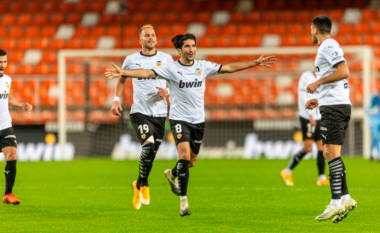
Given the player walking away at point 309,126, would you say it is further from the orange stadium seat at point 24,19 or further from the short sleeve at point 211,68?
the orange stadium seat at point 24,19

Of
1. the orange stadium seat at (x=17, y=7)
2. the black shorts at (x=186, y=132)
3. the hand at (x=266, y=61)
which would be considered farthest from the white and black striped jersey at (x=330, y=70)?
the orange stadium seat at (x=17, y=7)

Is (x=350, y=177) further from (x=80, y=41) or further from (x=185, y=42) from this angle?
(x=80, y=41)

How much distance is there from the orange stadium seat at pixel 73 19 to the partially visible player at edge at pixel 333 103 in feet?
64.8

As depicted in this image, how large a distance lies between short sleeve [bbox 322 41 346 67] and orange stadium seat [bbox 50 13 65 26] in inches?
799

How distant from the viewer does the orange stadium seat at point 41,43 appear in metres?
24.2

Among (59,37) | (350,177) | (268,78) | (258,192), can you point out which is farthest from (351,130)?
(59,37)

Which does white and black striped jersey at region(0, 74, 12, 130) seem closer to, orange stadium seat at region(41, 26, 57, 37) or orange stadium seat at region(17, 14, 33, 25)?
orange stadium seat at region(41, 26, 57, 37)

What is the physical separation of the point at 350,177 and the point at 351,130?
702 cm

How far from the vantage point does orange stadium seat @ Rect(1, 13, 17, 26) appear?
25609mm

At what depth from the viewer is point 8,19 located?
1016 inches

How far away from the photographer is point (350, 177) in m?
11.9

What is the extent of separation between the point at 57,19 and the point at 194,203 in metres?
18.9

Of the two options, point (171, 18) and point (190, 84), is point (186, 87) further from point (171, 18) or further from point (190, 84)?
point (171, 18)

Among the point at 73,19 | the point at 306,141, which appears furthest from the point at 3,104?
the point at 73,19
